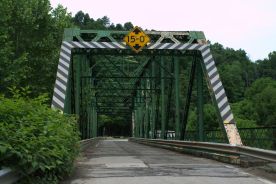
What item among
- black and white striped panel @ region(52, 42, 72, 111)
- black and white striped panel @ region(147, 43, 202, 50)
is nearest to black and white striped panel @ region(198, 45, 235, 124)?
black and white striped panel @ region(147, 43, 202, 50)

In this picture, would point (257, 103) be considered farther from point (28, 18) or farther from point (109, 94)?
point (28, 18)

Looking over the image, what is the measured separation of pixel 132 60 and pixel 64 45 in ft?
69.1

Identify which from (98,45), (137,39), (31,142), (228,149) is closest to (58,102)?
(98,45)

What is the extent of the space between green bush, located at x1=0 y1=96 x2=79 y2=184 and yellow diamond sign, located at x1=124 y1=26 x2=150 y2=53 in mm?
12143

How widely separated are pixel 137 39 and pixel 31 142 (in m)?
14.9

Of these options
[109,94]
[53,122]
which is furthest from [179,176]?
[109,94]

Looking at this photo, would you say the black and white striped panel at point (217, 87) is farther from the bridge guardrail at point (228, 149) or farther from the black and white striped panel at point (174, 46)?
the bridge guardrail at point (228, 149)

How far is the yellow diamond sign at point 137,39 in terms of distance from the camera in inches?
826

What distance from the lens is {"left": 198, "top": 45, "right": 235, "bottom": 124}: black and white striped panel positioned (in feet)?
58.0

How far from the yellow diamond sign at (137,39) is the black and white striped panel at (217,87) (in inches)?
91.1

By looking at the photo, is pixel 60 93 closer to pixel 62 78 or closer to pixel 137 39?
pixel 62 78

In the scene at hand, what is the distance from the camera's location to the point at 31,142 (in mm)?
6445

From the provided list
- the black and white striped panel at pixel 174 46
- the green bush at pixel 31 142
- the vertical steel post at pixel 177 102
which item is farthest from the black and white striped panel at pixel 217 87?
the green bush at pixel 31 142

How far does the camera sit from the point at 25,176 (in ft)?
21.1
